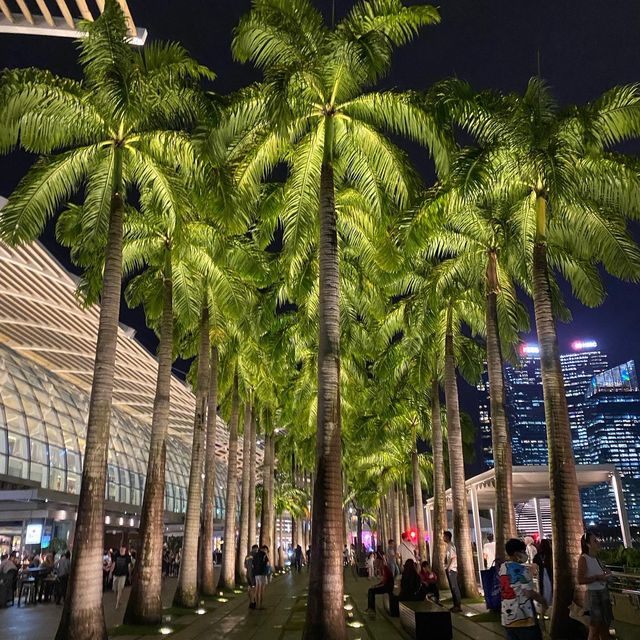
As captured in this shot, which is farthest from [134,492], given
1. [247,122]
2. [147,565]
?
[247,122]

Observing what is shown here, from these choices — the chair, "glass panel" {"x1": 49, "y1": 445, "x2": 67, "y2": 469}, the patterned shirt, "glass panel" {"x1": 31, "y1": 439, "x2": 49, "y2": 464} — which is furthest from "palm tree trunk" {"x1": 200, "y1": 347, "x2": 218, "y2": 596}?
"glass panel" {"x1": 49, "y1": 445, "x2": 67, "y2": 469}

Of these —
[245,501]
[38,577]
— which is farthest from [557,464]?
[245,501]

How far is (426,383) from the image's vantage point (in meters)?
26.5

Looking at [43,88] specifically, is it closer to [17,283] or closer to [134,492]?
[17,283]

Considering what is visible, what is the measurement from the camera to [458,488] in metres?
22.0

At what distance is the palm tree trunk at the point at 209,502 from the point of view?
73.5 feet

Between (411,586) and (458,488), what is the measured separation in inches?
276

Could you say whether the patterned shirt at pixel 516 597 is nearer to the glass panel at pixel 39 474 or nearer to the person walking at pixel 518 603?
the person walking at pixel 518 603

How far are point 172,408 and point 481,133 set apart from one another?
157 feet

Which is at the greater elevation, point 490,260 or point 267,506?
point 490,260

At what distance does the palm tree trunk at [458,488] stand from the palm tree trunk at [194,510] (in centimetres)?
852

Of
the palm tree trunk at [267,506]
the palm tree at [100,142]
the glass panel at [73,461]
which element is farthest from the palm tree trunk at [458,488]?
the glass panel at [73,461]

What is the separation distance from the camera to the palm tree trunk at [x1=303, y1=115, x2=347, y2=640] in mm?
11055

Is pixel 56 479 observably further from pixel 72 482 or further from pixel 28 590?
pixel 28 590
